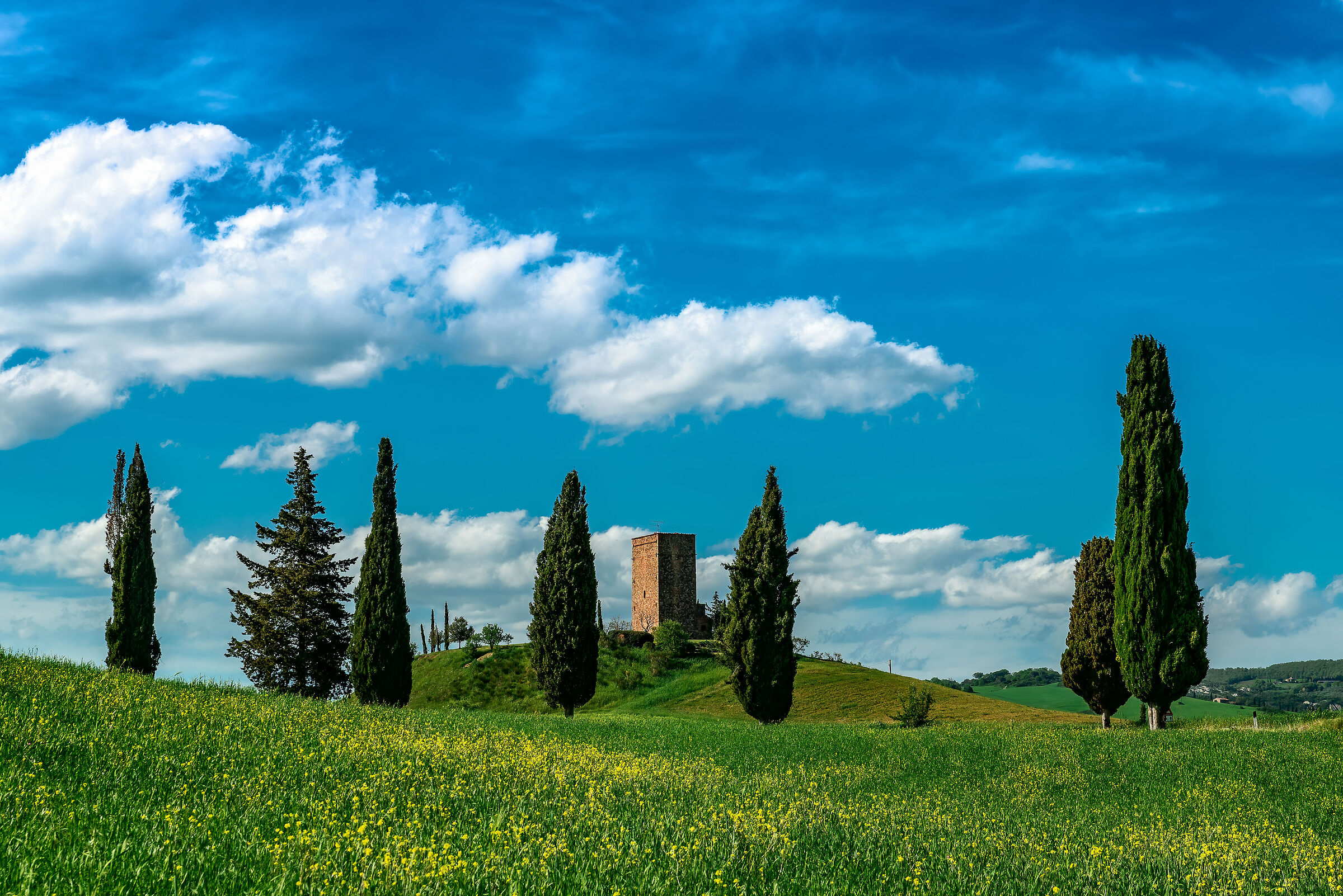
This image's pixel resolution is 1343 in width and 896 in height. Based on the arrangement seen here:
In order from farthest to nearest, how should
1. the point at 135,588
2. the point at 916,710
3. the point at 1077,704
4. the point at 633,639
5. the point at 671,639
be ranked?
the point at 633,639, the point at 1077,704, the point at 671,639, the point at 135,588, the point at 916,710

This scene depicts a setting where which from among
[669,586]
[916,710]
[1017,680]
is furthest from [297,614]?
[1017,680]

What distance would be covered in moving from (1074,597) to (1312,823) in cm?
2474

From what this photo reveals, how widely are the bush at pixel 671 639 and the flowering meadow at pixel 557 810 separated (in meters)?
41.8

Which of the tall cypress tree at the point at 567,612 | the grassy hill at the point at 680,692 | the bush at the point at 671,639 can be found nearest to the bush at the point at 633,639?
the grassy hill at the point at 680,692

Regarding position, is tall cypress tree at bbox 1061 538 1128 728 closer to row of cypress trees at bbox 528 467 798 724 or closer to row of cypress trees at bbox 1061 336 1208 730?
row of cypress trees at bbox 1061 336 1208 730

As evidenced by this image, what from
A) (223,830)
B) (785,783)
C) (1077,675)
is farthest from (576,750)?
(1077,675)

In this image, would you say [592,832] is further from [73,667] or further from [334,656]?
[334,656]

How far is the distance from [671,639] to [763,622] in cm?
2749

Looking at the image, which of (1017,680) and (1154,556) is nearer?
(1154,556)

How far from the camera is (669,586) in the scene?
268 feet

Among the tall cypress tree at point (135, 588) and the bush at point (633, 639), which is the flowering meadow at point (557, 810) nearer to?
the tall cypress tree at point (135, 588)

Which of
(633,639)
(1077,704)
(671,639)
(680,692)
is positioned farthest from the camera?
(633,639)

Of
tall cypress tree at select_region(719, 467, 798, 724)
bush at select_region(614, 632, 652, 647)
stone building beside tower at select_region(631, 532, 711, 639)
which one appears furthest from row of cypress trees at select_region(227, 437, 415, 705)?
stone building beside tower at select_region(631, 532, 711, 639)

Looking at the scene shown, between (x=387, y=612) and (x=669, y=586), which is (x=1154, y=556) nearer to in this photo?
(x=387, y=612)
